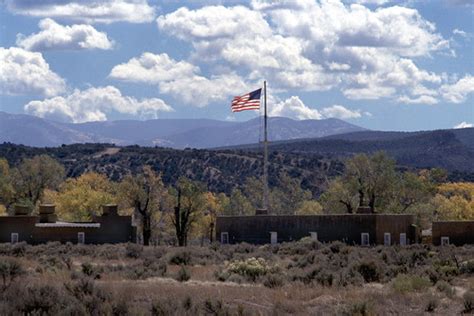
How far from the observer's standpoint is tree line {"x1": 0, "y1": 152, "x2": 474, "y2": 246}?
2987 inches

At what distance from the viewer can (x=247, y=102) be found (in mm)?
60281

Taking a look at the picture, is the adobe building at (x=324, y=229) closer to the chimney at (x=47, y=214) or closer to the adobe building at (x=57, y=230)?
the adobe building at (x=57, y=230)

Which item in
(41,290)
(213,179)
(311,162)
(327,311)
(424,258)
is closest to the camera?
(41,290)

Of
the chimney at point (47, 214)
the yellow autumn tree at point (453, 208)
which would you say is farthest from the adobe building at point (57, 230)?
the yellow autumn tree at point (453, 208)

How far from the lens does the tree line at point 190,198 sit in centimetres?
7588

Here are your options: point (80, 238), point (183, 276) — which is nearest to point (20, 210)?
point (80, 238)

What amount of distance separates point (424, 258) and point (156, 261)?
12604 mm

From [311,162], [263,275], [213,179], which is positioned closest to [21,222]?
[263,275]

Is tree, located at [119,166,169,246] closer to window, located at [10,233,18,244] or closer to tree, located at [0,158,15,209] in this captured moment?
window, located at [10,233,18,244]

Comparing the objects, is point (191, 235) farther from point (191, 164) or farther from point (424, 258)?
point (191, 164)

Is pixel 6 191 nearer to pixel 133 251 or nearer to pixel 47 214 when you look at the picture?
pixel 47 214

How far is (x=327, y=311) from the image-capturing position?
925 inches

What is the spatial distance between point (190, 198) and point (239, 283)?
4137 centimetres

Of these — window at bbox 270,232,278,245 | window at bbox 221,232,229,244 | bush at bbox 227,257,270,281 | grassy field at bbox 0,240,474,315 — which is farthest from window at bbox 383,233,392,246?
bush at bbox 227,257,270,281
